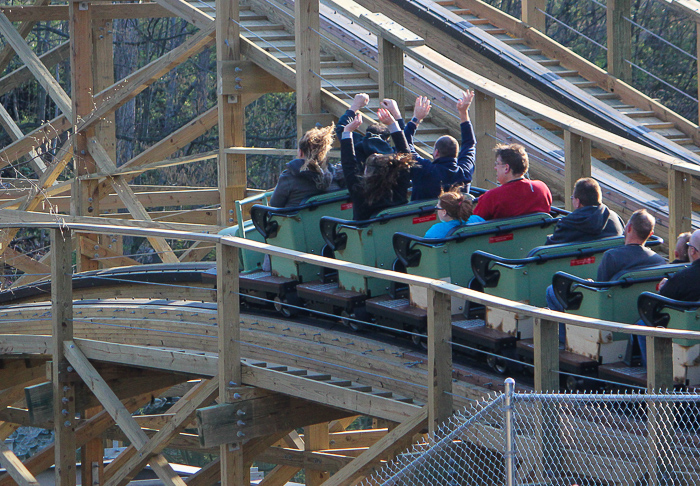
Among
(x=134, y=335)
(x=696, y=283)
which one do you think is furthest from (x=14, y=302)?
(x=696, y=283)

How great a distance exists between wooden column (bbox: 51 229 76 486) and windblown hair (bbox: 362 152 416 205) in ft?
7.02

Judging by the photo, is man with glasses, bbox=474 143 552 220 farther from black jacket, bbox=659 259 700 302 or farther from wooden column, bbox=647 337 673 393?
wooden column, bbox=647 337 673 393

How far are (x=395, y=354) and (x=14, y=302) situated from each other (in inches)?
209

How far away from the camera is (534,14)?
40.8 feet

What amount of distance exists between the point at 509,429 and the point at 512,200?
2843 mm

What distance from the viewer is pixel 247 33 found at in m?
11.6

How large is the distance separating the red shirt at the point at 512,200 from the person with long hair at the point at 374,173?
0.70 metres

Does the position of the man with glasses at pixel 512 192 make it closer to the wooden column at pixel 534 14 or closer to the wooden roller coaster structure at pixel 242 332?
the wooden roller coaster structure at pixel 242 332

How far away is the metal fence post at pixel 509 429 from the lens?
13.4 ft

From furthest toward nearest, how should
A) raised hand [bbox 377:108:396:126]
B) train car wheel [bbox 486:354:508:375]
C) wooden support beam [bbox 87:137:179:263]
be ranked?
wooden support beam [bbox 87:137:179:263] → raised hand [bbox 377:108:396:126] → train car wheel [bbox 486:354:508:375]

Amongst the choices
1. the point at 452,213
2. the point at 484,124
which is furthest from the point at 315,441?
the point at 452,213

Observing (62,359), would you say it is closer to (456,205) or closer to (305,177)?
(305,177)

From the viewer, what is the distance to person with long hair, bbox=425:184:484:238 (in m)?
6.66

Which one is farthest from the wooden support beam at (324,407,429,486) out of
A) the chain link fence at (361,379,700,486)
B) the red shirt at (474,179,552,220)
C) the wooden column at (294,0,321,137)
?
the wooden column at (294,0,321,137)
